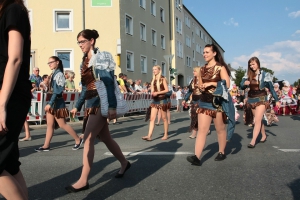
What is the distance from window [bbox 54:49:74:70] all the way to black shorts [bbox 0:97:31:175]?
23204 millimetres

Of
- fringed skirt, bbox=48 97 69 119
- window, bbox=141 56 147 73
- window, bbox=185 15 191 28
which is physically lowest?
fringed skirt, bbox=48 97 69 119

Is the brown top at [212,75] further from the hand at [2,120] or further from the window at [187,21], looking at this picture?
the window at [187,21]

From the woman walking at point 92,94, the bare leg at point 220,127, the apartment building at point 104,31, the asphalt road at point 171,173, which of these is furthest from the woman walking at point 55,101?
the apartment building at point 104,31

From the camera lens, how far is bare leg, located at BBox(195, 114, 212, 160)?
509cm

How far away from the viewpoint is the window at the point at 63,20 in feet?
81.9

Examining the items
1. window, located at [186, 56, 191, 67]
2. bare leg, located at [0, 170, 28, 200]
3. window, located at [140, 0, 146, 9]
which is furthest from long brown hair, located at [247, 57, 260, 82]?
window, located at [186, 56, 191, 67]

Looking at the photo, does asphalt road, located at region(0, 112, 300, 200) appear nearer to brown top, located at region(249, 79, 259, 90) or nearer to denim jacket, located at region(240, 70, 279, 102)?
denim jacket, located at region(240, 70, 279, 102)

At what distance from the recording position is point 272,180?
4.21 m

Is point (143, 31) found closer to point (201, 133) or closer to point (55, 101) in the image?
point (55, 101)

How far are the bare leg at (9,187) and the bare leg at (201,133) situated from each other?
3.19m

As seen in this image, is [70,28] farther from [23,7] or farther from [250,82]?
[23,7]

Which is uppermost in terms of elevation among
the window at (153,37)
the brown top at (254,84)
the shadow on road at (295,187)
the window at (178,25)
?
the window at (178,25)

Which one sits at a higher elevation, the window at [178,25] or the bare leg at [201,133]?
the window at [178,25]

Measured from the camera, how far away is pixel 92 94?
13.0 feet
